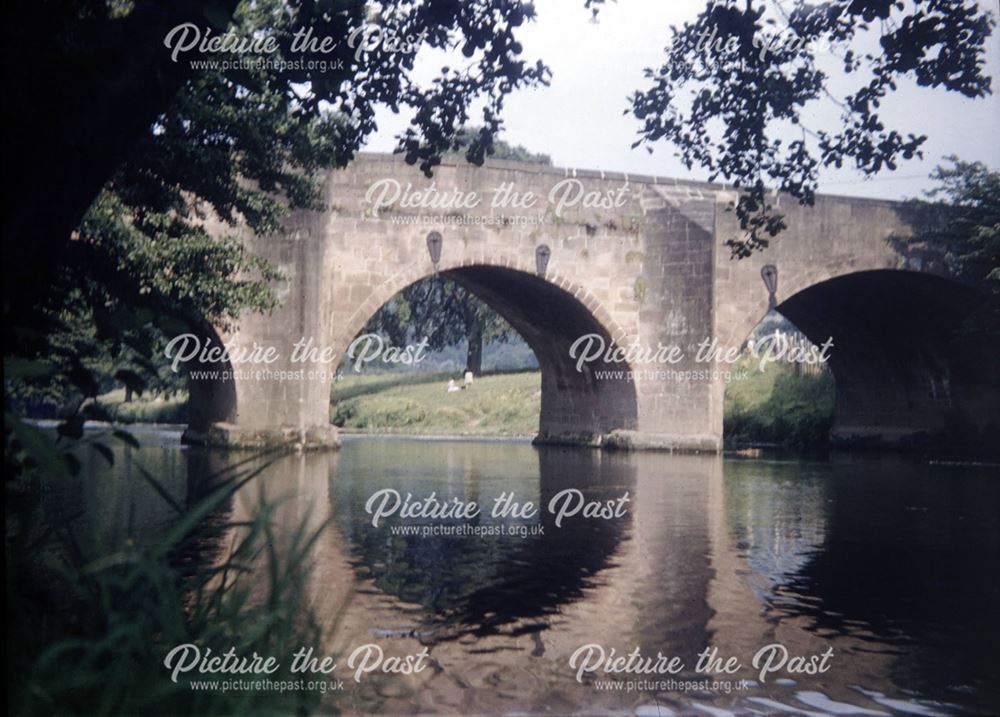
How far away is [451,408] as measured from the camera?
109 feet

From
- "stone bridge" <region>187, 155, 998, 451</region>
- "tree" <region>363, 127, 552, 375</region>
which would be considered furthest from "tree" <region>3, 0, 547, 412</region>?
"tree" <region>363, 127, 552, 375</region>

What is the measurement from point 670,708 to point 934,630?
2337 millimetres

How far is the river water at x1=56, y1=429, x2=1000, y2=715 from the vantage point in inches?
189

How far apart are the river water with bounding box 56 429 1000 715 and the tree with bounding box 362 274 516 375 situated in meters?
23.1

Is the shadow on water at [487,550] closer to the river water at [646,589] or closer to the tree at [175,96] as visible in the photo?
the river water at [646,589]

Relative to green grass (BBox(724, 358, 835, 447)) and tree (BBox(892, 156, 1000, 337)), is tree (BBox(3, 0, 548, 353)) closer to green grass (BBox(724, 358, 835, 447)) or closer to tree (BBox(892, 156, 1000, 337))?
tree (BBox(892, 156, 1000, 337))

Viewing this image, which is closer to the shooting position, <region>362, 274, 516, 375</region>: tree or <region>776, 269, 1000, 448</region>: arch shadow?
<region>776, 269, 1000, 448</region>: arch shadow

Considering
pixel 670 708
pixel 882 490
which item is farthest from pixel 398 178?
pixel 670 708

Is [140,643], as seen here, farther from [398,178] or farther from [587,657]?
[398,178]

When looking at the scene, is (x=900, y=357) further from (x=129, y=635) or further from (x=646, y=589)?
(x=129, y=635)

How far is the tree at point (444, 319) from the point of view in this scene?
3788 centimetres

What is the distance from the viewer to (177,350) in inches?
683

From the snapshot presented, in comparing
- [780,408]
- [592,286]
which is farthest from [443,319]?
[592,286]

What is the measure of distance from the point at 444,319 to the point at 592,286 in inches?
735
